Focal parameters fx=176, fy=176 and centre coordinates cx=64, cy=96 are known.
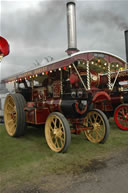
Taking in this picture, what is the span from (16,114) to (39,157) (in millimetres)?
1538

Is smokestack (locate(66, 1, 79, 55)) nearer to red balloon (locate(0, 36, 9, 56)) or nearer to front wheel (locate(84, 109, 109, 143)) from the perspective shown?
front wheel (locate(84, 109, 109, 143))

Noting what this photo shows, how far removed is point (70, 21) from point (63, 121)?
492 inches

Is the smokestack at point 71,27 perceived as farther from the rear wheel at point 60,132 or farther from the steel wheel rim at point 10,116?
the rear wheel at point 60,132

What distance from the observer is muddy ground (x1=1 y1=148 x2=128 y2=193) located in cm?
202

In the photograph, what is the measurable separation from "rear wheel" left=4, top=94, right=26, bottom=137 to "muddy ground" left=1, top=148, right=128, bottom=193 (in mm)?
2178

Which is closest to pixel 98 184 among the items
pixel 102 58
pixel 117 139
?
pixel 117 139

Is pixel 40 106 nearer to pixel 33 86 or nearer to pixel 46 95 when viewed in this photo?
pixel 46 95

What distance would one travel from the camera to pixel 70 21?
45.8ft

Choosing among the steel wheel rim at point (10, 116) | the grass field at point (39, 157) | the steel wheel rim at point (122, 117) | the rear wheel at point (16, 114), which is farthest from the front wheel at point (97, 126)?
the steel wheel rim at point (10, 116)

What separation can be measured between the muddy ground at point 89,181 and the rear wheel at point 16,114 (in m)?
2.18

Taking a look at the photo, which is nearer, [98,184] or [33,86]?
[98,184]

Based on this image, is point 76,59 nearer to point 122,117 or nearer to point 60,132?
point 60,132

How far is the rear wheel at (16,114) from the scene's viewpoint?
433 centimetres

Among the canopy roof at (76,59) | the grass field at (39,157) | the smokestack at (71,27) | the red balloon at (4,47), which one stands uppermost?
the smokestack at (71,27)
